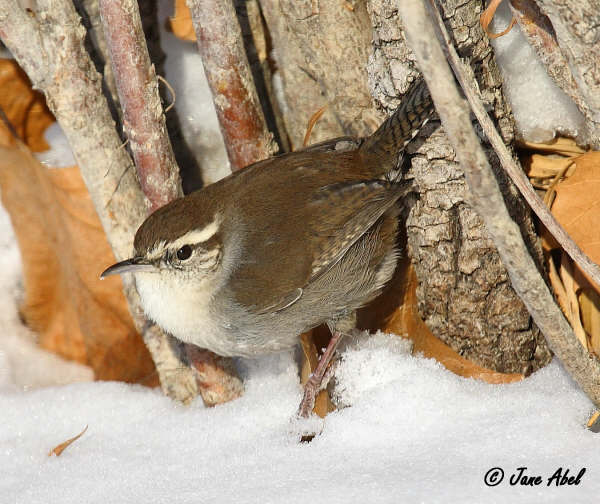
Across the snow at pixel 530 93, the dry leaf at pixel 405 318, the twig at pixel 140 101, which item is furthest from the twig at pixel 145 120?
the snow at pixel 530 93

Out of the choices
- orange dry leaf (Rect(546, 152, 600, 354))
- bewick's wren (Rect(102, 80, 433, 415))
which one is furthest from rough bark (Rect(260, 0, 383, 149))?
orange dry leaf (Rect(546, 152, 600, 354))

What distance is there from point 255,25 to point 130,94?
2.92ft

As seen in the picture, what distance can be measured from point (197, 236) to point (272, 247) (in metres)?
0.33

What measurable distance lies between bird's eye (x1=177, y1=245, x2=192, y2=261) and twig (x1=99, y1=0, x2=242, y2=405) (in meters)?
0.50

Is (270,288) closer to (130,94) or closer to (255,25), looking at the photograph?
(130,94)

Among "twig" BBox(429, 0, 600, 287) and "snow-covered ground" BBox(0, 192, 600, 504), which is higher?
"twig" BBox(429, 0, 600, 287)

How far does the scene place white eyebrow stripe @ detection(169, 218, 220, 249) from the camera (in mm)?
3158

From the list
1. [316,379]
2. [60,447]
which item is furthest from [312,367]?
[60,447]

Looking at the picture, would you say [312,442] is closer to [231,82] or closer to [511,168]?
[511,168]

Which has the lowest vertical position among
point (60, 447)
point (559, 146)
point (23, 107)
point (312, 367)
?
point (312, 367)

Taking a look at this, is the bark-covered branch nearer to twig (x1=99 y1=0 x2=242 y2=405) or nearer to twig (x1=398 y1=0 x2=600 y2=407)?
twig (x1=99 y1=0 x2=242 y2=405)

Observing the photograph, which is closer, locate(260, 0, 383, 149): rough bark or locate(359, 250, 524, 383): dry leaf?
locate(260, 0, 383, 149): rough bark

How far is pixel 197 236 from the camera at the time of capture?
321 centimetres

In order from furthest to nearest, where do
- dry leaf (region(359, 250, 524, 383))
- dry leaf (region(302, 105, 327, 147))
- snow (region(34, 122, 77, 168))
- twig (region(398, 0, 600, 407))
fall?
snow (region(34, 122, 77, 168))
dry leaf (region(302, 105, 327, 147))
dry leaf (region(359, 250, 524, 383))
twig (region(398, 0, 600, 407))
